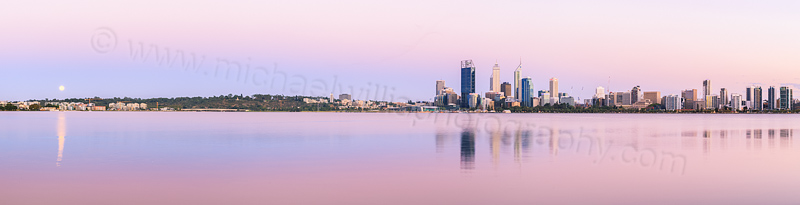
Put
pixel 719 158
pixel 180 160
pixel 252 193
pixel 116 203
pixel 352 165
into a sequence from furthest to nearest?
pixel 719 158 → pixel 180 160 → pixel 352 165 → pixel 252 193 → pixel 116 203

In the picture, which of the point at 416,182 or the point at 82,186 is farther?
the point at 416,182

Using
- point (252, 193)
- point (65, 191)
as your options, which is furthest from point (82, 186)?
point (252, 193)

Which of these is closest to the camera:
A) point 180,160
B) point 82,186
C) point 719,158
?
point 82,186

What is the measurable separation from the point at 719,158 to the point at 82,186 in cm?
1868

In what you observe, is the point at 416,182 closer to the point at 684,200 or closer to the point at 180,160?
the point at 684,200

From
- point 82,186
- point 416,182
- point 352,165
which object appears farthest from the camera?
point 352,165

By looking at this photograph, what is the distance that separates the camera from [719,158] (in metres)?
18.6

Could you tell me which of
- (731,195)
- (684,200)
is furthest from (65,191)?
(731,195)

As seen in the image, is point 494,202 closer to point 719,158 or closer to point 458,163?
point 458,163

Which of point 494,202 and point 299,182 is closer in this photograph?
point 494,202

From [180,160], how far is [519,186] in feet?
35.4

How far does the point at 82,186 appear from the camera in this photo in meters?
11.2

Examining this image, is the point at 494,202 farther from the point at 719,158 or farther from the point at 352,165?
the point at 719,158

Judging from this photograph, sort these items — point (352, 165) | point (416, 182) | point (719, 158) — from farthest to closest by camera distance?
point (719, 158), point (352, 165), point (416, 182)
